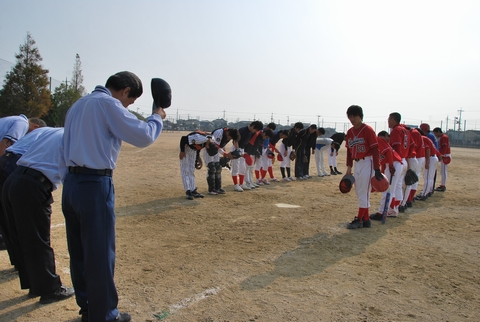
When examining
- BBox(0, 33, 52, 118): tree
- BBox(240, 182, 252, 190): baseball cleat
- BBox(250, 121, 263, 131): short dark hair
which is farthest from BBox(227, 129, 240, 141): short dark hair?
BBox(0, 33, 52, 118): tree

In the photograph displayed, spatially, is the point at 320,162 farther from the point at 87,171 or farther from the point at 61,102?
the point at 61,102

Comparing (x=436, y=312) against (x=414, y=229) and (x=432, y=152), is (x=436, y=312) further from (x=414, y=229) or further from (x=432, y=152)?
(x=432, y=152)

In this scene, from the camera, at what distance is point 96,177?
115 inches

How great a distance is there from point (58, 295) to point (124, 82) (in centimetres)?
244

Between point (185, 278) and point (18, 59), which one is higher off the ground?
point (18, 59)

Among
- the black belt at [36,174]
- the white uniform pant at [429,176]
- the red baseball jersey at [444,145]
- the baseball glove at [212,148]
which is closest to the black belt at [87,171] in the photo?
the black belt at [36,174]

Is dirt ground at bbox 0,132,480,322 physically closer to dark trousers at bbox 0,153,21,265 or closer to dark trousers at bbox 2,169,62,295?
dark trousers at bbox 2,169,62,295

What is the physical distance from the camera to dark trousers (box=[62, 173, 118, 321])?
2.86 metres

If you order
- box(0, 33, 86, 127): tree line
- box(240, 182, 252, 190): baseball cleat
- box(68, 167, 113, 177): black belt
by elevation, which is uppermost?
box(0, 33, 86, 127): tree line

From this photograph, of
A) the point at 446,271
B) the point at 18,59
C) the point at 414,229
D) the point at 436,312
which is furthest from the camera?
the point at 18,59

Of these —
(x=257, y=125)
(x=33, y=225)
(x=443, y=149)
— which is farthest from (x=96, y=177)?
(x=443, y=149)

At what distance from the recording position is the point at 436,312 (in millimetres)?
3564

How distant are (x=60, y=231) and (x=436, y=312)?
5.82 metres

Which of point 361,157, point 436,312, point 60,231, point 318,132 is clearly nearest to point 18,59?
point 318,132
